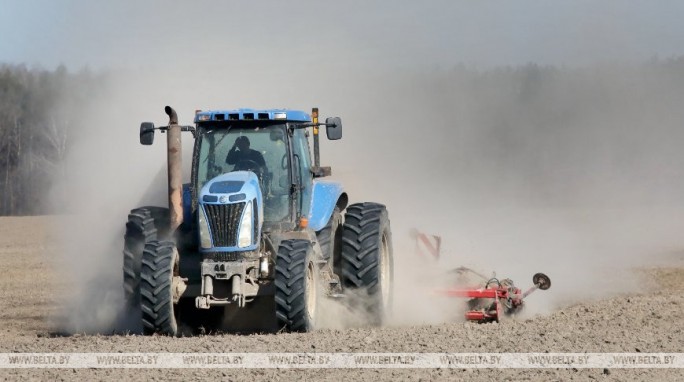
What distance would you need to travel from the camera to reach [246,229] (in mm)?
10609

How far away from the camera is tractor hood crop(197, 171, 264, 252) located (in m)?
10.5

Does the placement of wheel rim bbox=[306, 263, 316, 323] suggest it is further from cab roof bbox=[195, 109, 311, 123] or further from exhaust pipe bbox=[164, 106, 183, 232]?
cab roof bbox=[195, 109, 311, 123]

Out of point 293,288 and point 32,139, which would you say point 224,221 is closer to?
point 293,288

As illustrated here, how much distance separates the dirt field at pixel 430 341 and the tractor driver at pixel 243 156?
185cm

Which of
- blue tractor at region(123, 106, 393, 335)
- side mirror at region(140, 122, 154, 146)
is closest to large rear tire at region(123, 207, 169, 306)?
blue tractor at region(123, 106, 393, 335)

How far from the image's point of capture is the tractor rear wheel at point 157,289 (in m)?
10.3

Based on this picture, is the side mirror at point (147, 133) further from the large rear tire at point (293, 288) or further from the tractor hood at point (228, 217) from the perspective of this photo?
the large rear tire at point (293, 288)

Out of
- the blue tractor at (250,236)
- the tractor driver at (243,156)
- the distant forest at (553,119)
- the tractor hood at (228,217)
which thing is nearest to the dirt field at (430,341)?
the blue tractor at (250,236)

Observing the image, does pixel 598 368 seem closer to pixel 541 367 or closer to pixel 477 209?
pixel 541 367

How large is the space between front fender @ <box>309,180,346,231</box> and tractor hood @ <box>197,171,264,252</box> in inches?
39.4

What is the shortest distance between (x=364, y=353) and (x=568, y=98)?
3241 centimetres

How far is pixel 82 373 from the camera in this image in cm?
842

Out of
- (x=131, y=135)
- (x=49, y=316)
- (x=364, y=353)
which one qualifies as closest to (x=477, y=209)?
(x=131, y=135)

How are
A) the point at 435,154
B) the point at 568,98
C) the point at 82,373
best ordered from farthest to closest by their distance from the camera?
1. the point at 568,98
2. the point at 435,154
3. the point at 82,373
